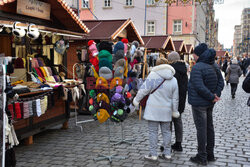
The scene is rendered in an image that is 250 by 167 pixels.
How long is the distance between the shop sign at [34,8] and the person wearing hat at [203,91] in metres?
4.11

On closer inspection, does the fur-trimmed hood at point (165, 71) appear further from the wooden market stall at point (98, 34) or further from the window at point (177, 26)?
the window at point (177, 26)

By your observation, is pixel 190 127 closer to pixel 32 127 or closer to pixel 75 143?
pixel 75 143

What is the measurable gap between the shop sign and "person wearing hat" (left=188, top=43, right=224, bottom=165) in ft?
13.5

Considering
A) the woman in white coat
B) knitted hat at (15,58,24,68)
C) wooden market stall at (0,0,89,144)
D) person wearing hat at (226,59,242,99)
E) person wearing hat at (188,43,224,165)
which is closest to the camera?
person wearing hat at (188,43,224,165)

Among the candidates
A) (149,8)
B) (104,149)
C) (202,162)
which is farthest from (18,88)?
(149,8)

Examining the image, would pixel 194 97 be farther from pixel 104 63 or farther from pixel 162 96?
pixel 104 63

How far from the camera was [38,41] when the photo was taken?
8.42 meters

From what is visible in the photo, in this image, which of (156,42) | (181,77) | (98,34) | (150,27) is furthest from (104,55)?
(150,27)

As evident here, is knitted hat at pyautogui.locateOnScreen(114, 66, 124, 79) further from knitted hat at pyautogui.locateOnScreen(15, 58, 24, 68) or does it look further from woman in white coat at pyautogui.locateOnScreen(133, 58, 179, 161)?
knitted hat at pyautogui.locateOnScreen(15, 58, 24, 68)

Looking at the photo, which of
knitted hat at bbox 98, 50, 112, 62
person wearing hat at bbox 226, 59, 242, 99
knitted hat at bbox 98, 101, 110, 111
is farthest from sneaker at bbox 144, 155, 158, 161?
person wearing hat at bbox 226, 59, 242, 99

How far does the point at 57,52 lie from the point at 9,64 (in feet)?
12.0

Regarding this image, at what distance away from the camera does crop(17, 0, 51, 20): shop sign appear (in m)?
6.61

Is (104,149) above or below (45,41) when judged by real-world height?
below

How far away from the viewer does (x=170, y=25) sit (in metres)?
37.2
